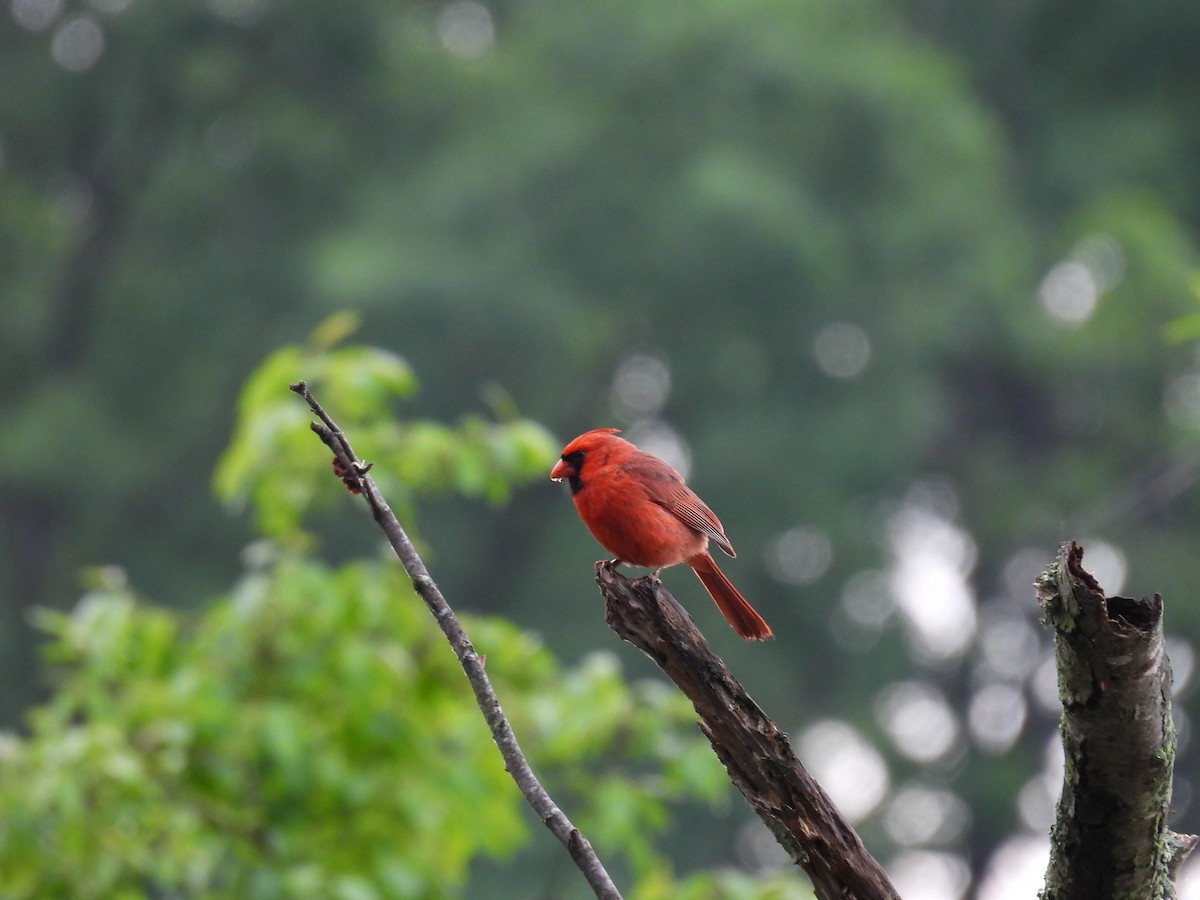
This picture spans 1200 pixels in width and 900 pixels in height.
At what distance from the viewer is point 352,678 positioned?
3826mm

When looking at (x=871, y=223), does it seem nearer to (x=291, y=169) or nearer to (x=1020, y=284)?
(x=1020, y=284)

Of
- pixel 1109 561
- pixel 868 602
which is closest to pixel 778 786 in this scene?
pixel 1109 561

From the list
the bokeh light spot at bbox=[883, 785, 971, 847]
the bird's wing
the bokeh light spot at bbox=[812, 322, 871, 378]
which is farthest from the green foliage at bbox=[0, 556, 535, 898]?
the bokeh light spot at bbox=[812, 322, 871, 378]

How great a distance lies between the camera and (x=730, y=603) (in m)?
3.62

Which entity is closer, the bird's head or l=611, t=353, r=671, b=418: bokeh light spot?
the bird's head

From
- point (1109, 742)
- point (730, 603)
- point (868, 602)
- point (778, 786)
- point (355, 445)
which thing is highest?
point (868, 602)

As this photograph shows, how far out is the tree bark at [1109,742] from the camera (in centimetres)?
168

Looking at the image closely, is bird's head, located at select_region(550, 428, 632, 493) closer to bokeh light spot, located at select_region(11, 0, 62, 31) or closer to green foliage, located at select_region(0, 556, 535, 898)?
green foliage, located at select_region(0, 556, 535, 898)

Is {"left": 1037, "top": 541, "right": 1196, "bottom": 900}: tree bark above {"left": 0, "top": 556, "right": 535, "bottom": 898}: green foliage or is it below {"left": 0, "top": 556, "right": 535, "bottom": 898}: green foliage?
below

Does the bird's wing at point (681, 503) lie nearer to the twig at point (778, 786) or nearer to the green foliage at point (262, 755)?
the green foliage at point (262, 755)

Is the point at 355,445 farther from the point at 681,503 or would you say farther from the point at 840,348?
the point at 840,348

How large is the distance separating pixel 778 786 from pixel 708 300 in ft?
35.0

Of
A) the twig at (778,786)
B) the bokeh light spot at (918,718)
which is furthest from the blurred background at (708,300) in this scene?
the twig at (778,786)

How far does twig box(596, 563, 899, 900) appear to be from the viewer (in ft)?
6.81
